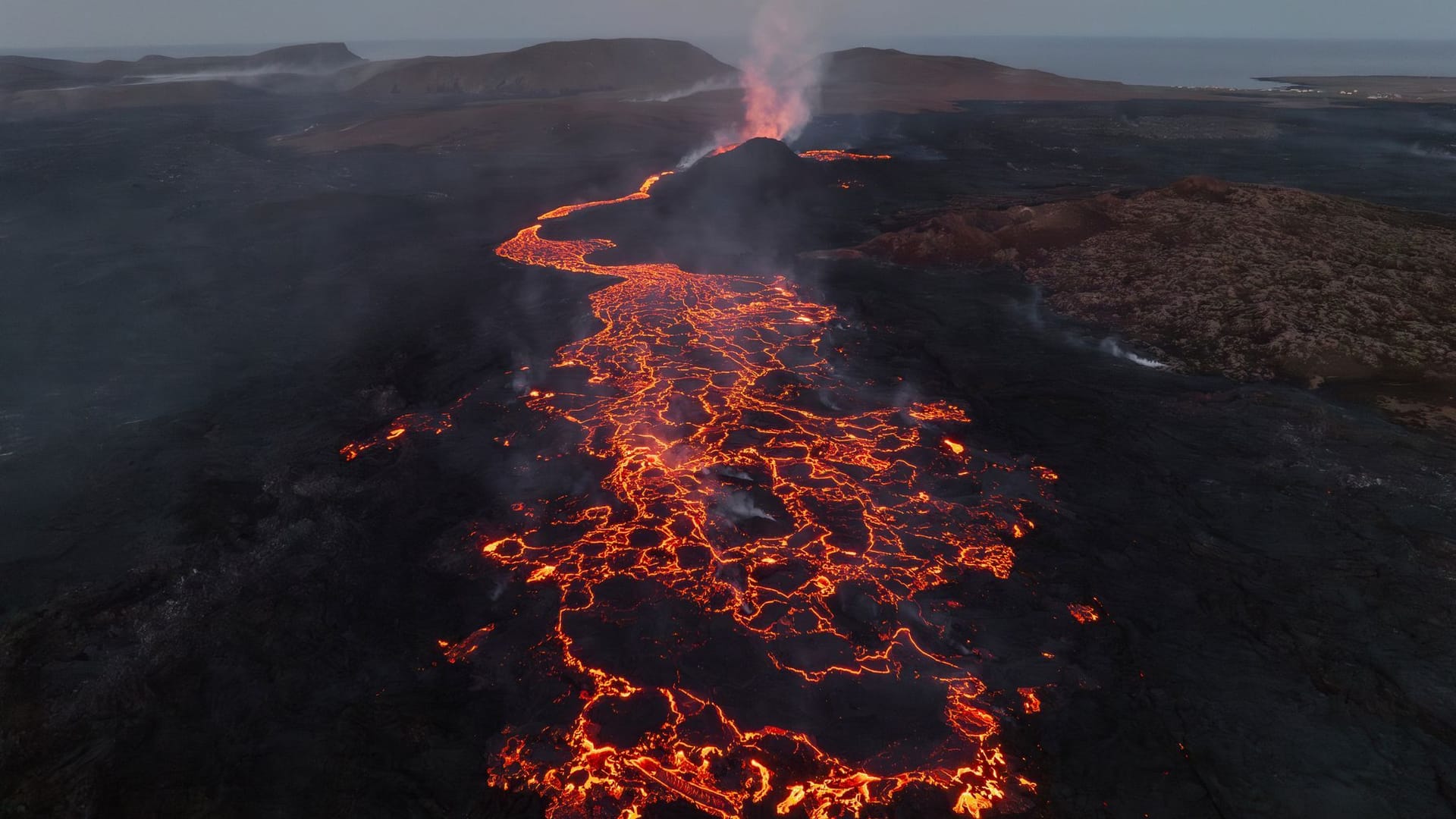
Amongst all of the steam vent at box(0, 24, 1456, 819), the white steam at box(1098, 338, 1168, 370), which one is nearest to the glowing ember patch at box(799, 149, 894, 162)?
the steam vent at box(0, 24, 1456, 819)

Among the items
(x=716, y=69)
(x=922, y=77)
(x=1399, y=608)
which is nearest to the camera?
(x=1399, y=608)

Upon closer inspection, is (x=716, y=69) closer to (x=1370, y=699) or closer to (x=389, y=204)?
(x=389, y=204)

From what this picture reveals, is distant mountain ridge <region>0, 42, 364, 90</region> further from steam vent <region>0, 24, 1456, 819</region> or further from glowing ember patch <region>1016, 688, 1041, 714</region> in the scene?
glowing ember patch <region>1016, 688, 1041, 714</region>

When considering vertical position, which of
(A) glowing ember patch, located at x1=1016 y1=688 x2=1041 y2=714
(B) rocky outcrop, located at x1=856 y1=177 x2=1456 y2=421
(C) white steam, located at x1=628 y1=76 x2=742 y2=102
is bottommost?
(A) glowing ember patch, located at x1=1016 y1=688 x2=1041 y2=714

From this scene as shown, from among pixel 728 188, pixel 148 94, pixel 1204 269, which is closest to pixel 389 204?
pixel 728 188

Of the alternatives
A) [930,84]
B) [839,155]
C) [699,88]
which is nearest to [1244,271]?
[839,155]

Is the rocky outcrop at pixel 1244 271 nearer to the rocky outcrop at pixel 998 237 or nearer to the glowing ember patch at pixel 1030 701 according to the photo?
the rocky outcrop at pixel 998 237

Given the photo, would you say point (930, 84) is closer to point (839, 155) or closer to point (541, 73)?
point (541, 73)
